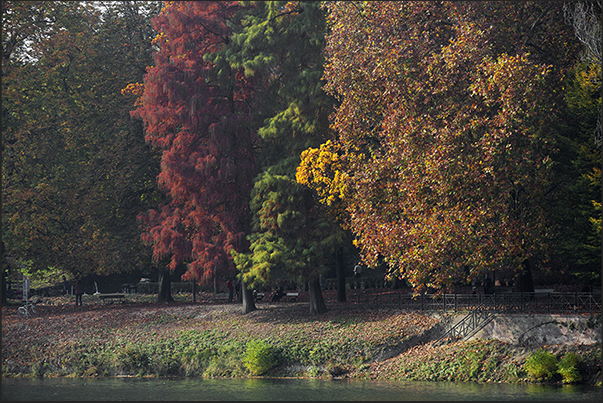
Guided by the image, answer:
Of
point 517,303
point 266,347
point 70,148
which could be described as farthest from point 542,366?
point 70,148

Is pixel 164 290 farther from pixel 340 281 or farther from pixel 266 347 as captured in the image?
pixel 266 347

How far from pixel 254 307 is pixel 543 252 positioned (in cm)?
1431

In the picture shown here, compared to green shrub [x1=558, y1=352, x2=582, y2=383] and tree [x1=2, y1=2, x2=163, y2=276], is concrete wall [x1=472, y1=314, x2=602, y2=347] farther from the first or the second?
tree [x1=2, y1=2, x2=163, y2=276]

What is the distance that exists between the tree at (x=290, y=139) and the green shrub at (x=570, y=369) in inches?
429

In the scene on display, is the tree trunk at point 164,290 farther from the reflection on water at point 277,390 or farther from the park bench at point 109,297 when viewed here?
the reflection on water at point 277,390

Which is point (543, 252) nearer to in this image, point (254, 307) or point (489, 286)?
point (489, 286)

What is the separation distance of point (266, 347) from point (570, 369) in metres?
11.0

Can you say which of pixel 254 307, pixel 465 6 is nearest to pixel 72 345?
pixel 254 307

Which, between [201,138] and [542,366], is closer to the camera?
[542,366]

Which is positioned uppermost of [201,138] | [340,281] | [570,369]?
[201,138]

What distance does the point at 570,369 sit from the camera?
20984mm

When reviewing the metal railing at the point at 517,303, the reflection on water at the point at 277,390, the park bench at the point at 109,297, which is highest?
the park bench at the point at 109,297

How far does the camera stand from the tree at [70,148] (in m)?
36.6

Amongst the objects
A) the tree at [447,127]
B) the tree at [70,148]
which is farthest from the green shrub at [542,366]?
the tree at [70,148]
